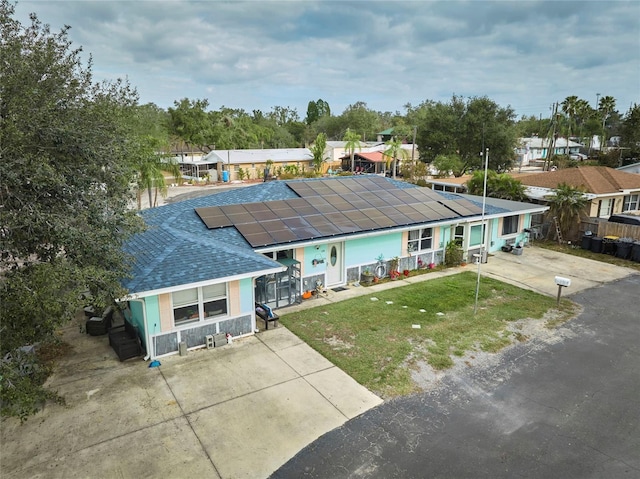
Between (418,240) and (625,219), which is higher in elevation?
(625,219)

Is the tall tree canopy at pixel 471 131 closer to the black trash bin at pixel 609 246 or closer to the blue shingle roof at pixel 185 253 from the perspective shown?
the black trash bin at pixel 609 246

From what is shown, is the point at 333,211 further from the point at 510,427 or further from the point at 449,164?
the point at 449,164

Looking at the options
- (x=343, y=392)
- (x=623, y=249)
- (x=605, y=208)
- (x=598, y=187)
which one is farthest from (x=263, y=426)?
(x=605, y=208)

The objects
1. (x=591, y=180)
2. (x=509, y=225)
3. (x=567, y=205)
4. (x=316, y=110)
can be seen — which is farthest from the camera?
(x=316, y=110)

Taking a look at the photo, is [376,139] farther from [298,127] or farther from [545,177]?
[545,177]

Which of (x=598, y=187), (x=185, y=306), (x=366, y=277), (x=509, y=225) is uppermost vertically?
(x=598, y=187)

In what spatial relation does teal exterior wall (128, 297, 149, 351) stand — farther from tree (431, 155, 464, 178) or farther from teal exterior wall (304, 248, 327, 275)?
tree (431, 155, 464, 178)

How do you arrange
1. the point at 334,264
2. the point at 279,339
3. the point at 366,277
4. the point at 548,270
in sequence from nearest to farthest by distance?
the point at 279,339 < the point at 334,264 < the point at 366,277 < the point at 548,270

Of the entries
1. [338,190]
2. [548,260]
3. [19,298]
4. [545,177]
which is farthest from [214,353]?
[545,177]
